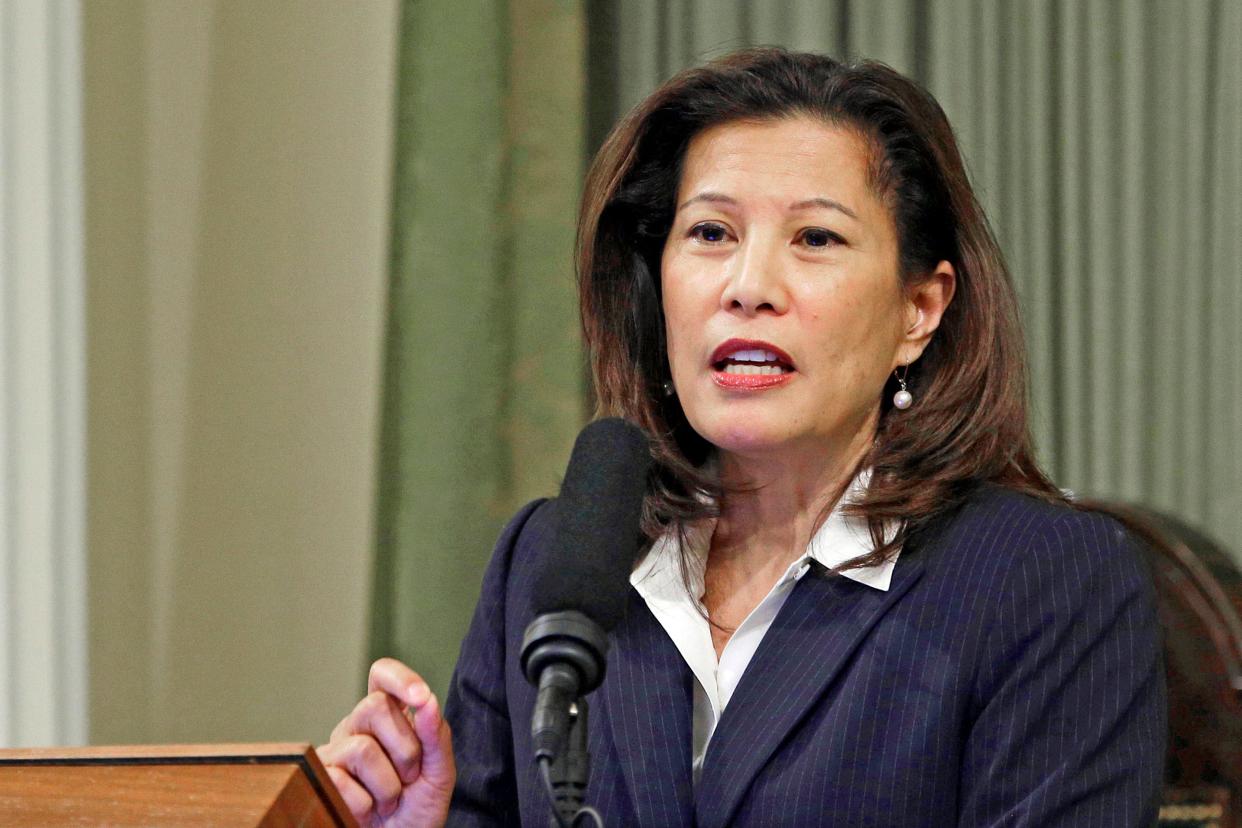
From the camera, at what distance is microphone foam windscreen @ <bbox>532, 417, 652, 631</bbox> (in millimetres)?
1006

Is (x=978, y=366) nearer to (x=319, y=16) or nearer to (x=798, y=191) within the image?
(x=798, y=191)

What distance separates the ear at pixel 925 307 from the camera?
1.74 meters

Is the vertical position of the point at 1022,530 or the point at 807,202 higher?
the point at 807,202

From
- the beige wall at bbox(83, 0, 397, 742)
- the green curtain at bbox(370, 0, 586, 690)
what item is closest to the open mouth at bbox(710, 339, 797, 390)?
the green curtain at bbox(370, 0, 586, 690)

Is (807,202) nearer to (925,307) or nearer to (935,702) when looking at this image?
(925,307)

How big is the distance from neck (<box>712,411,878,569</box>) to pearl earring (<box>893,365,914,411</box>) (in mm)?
33

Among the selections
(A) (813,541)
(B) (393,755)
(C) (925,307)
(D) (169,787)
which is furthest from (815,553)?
(D) (169,787)

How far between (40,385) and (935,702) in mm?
1601

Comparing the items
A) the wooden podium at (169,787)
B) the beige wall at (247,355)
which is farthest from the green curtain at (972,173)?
the wooden podium at (169,787)

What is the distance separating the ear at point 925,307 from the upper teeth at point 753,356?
0.66 feet

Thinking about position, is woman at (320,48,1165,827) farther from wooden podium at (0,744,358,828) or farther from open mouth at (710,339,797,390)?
wooden podium at (0,744,358,828)

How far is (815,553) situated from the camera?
5.29 ft

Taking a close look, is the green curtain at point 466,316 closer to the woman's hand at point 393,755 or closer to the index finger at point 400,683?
the woman's hand at point 393,755

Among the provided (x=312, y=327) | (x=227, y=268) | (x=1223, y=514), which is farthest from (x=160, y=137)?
(x=1223, y=514)
